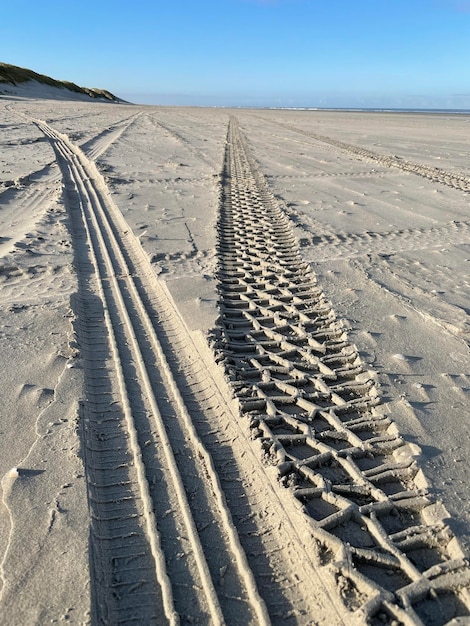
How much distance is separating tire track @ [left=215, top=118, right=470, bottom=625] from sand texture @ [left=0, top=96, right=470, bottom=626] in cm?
1

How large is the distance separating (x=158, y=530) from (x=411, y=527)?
136cm

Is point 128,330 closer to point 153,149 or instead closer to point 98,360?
point 98,360

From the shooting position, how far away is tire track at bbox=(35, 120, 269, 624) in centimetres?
228

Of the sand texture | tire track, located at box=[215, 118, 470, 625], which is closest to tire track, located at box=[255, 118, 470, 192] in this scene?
the sand texture

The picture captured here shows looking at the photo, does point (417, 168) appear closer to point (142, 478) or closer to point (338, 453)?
point (338, 453)

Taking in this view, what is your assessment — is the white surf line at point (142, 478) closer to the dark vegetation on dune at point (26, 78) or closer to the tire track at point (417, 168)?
the tire track at point (417, 168)

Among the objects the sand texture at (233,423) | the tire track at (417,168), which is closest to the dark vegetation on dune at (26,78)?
the tire track at (417,168)

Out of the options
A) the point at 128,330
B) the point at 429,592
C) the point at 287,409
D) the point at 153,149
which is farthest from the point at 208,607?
the point at 153,149

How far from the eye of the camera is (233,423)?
3447 mm

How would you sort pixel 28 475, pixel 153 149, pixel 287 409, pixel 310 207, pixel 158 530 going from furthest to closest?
pixel 153 149, pixel 310 207, pixel 287 409, pixel 28 475, pixel 158 530

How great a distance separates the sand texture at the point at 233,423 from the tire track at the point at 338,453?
13 millimetres

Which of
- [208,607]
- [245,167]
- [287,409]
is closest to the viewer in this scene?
[208,607]

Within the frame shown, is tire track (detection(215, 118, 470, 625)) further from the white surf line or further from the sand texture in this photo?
the white surf line

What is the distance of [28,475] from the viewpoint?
9.52 feet
